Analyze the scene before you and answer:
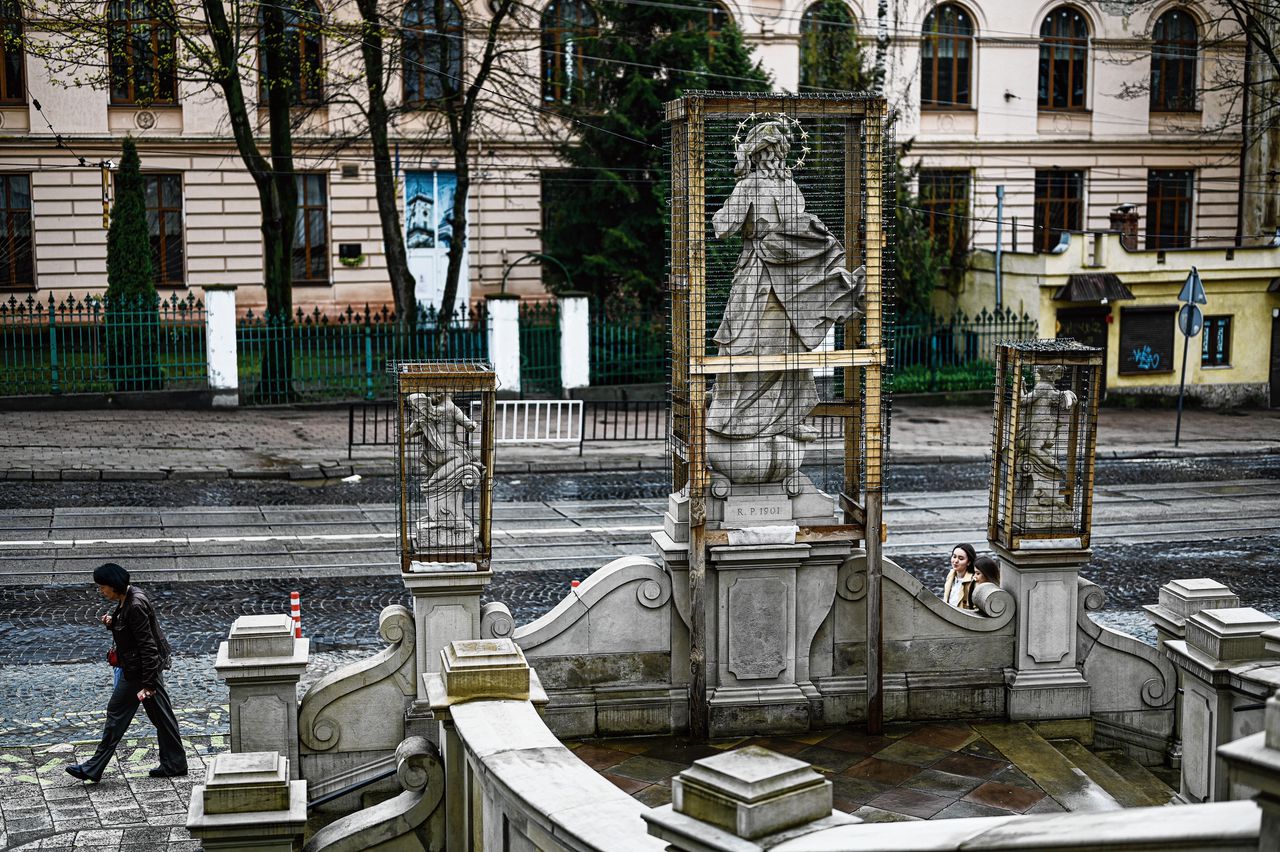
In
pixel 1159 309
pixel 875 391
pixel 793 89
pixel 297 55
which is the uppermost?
pixel 793 89

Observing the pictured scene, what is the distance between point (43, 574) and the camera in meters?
15.7

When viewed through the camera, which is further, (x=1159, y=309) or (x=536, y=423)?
(x=1159, y=309)

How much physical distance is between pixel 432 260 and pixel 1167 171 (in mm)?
21492

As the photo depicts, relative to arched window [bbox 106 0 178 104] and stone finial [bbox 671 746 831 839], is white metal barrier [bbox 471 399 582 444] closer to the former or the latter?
arched window [bbox 106 0 178 104]

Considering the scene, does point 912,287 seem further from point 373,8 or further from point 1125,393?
point 373,8

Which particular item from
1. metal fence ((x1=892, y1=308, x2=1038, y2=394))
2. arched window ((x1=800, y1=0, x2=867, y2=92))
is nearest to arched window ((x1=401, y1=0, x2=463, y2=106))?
arched window ((x1=800, y1=0, x2=867, y2=92))

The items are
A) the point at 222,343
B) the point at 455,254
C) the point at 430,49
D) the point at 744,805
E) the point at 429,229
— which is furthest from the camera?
the point at 429,229

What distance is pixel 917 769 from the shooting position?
9320 millimetres

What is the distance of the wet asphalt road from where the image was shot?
20734mm

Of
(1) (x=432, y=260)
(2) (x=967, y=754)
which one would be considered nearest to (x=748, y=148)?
(2) (x=967, y=754)

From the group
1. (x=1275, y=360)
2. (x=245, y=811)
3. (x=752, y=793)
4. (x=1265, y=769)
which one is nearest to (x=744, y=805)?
(x=752, y=793)

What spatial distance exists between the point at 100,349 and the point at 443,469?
20467mm

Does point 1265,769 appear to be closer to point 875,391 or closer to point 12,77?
point 875,391

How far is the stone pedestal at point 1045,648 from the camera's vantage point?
33.4 feet
